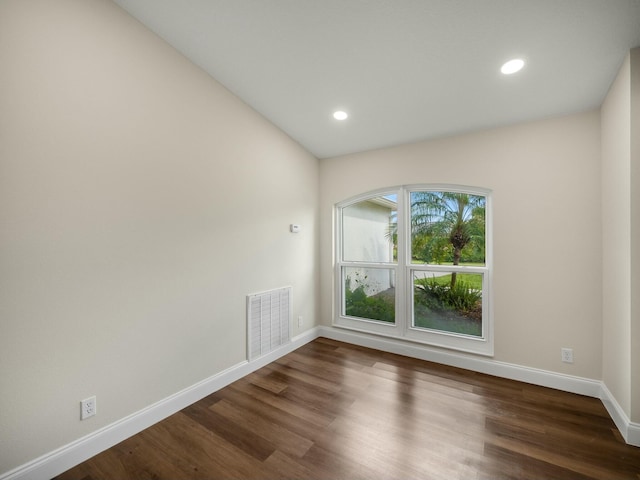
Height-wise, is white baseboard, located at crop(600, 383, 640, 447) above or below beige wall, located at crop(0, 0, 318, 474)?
below

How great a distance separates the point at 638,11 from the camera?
1579 mm

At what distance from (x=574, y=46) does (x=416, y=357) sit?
306 cm

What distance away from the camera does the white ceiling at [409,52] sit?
5.55ft

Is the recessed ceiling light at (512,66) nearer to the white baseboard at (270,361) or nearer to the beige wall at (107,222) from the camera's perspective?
the beige wall at (107,222)

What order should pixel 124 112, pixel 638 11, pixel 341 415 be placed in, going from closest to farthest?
pixel 638 11
pixel 124 112
pixel 341 415

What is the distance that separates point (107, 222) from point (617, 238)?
3638 mm

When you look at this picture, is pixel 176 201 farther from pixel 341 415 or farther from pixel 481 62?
pixel 481 62

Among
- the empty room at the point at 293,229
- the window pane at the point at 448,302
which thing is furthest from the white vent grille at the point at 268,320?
the window pane at the point at 448,302

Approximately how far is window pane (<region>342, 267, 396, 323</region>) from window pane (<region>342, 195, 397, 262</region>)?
0.18 meters

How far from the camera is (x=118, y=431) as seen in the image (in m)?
1.88

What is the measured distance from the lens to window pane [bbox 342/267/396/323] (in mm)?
3584

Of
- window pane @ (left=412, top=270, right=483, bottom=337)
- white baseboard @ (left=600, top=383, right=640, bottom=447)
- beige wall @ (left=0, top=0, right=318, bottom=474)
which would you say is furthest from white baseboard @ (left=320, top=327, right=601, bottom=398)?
beige wall @ (left=0, top=0, right=318, bottom=474)

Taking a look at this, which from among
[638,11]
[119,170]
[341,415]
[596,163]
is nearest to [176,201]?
[119,170]

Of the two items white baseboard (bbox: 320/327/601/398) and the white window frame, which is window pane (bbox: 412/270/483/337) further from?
white baseboard (bbox: 320/327/601/398)
